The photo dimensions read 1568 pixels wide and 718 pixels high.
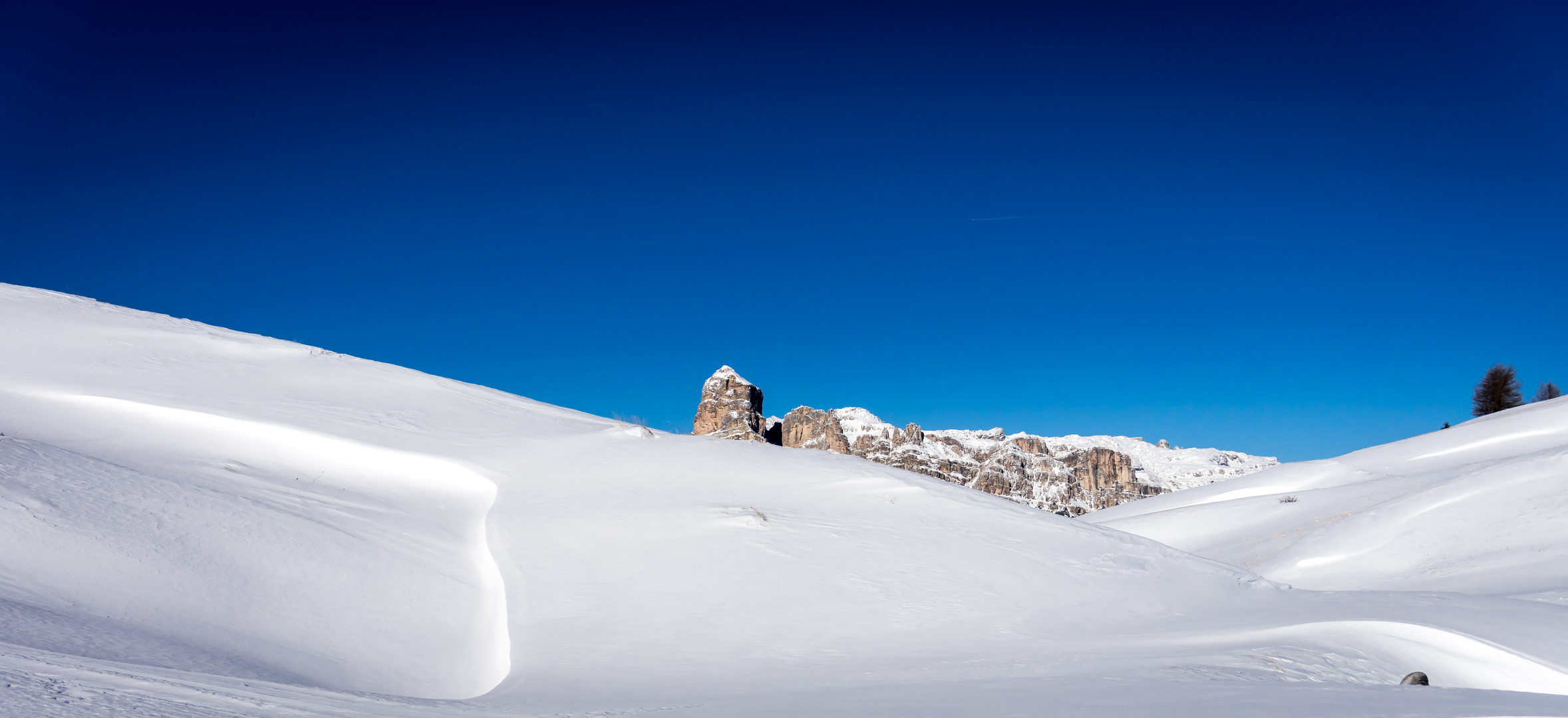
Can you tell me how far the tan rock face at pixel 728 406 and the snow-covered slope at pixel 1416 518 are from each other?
81.8m

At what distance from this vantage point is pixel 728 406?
110562mm

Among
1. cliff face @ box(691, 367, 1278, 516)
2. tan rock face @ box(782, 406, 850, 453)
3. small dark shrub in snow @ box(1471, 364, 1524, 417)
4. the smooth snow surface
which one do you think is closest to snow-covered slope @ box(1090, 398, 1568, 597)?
the smooth snow surface

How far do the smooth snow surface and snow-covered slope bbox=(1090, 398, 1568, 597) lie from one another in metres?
6.62

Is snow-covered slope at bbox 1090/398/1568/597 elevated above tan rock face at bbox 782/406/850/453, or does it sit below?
below

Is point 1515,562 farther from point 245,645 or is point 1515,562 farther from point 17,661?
point 17,661

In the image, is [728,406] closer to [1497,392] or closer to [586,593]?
[1497,392]

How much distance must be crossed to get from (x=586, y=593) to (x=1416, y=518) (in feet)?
60.3

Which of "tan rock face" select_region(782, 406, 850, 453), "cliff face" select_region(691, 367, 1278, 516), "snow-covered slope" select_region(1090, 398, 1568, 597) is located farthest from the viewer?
"cliff face" select_region(691, 367, 1278, 516)

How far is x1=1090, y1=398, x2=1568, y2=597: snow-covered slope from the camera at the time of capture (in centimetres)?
1600

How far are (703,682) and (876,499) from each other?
268 inches

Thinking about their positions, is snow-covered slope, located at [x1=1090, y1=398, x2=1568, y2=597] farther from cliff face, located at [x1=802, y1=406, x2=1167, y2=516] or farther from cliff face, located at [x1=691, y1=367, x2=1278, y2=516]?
cliff face, located at [x1=802, y1=406, x2=1167, y2=516]

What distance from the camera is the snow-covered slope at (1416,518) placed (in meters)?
16.0

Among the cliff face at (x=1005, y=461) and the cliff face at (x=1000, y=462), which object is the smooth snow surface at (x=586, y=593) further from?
the cliff face at (x=1000, y=462)

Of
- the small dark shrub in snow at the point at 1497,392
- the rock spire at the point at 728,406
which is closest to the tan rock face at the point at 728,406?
the rock spire at the point at 728,406
